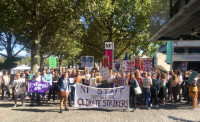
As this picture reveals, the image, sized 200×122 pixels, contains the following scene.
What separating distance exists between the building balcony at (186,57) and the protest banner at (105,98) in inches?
1417

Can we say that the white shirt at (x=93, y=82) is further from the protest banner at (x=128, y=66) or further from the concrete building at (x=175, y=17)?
the protest banner at (x=128, y=66)

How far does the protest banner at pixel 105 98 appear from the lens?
8523 mm

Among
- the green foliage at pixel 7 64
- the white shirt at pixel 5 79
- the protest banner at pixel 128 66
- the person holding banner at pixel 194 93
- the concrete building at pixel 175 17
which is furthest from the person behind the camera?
the green foliage at pixel 7 64

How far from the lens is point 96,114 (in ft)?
25.8

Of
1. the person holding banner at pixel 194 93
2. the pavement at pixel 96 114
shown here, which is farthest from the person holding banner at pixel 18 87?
the person holding banner at pixel 194 93

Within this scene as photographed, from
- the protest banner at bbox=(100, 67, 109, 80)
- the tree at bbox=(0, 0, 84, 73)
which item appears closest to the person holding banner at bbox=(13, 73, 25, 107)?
the tree at bbox=(0, 0, 84, 73)

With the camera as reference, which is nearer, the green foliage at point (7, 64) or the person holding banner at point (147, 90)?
the person holding banner at point (147, 90)

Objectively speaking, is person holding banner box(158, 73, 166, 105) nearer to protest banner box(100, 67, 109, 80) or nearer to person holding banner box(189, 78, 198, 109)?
person holding banner box(189, 78, 198, 109)

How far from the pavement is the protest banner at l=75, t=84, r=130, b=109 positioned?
23 cm

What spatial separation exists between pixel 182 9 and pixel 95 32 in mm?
18622

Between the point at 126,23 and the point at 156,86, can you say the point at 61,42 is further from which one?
the point at 156,86

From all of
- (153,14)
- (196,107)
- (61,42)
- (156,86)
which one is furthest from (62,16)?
(61,42)

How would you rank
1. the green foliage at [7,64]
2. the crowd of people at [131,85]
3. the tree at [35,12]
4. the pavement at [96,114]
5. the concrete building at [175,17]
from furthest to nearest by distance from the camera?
the green foliage at [7,64]
the tree at [35,12]
the crowd of people at [131,85]
the pavement at [96,114]
the concrete building at [175,17]

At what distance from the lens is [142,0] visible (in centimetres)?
1970
